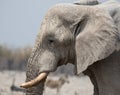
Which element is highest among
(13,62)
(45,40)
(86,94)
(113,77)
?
(45,40)

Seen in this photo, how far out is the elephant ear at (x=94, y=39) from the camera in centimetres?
405

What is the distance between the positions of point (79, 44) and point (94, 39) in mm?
126

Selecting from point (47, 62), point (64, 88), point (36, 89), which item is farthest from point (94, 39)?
point (64, 88)

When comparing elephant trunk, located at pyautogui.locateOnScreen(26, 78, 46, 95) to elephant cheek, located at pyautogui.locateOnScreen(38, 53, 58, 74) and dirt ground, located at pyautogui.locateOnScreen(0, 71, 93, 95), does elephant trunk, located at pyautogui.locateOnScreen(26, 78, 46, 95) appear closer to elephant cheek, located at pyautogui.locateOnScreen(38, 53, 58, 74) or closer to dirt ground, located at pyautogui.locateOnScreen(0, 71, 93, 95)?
elephant cheek, located at pyautogui.locateOnScreen(38, 53, 58, 74)

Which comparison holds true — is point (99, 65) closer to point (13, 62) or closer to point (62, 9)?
point (62, 9)

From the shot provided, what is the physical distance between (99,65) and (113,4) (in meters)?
0.51

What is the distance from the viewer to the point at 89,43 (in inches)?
163

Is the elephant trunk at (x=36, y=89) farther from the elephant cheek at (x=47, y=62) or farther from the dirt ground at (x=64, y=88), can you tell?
the dirt ground at (x=64, y=88)

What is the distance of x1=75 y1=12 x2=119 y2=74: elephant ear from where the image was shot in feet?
13.3

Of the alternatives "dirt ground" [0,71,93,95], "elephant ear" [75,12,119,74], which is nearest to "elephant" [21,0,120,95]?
"elephant ear" [75,12,119,74]

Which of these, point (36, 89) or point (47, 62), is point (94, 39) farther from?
point (36, 89)

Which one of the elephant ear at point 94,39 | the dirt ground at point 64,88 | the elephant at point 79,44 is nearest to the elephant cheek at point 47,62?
the elephant at point 79,44

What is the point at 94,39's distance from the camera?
412 centimetres

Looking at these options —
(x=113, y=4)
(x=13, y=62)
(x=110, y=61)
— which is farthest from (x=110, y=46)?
(x=13, y=62)
